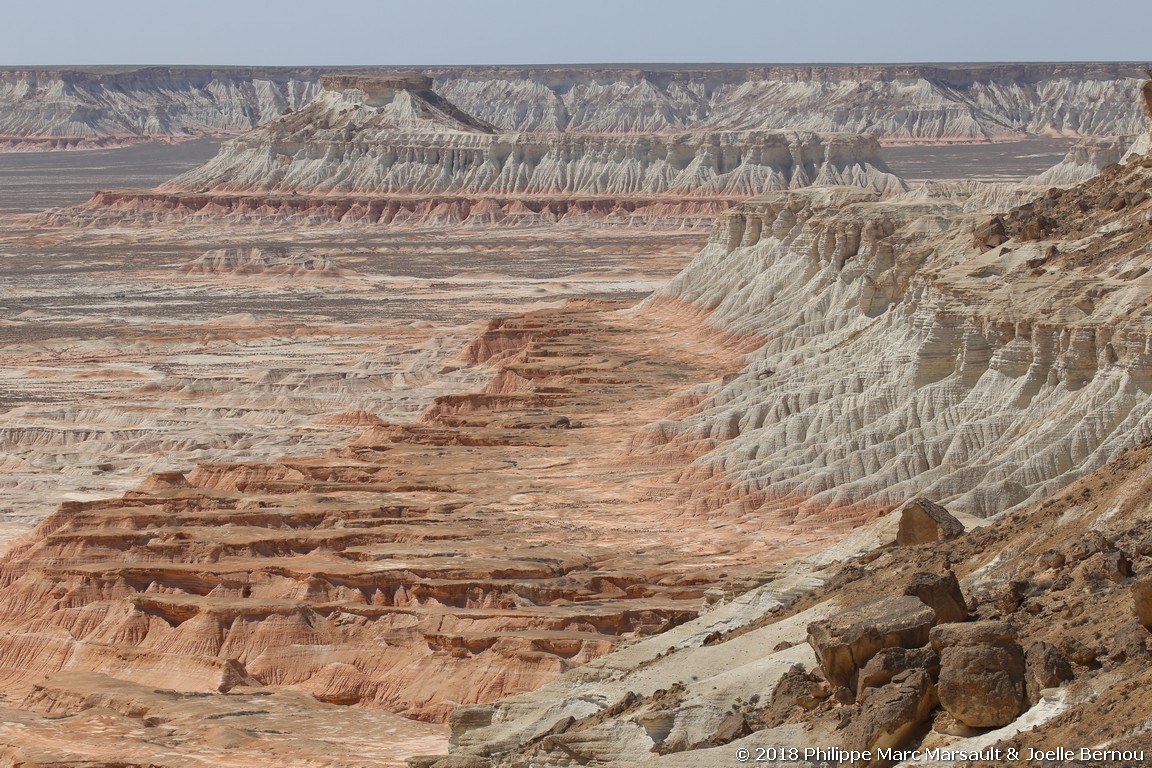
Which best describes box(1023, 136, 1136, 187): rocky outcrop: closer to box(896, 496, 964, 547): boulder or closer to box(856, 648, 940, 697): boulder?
box(896, 496, 964, 547): boulder

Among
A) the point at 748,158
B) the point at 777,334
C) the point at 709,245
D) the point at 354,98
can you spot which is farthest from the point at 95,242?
the point at 777,334

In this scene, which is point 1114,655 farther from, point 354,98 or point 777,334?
point 354,98

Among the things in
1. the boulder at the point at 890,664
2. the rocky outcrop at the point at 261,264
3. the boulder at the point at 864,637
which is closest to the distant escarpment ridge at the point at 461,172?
the rocky outcrop at the point at 261,264

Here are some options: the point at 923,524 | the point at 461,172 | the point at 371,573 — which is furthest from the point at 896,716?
the point at 461,172

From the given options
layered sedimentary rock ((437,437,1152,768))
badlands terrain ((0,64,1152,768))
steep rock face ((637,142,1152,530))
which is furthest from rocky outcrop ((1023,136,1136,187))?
layered sedimentary rock ((437,437,1152,768))

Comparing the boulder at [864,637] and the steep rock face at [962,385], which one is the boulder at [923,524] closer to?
the boulder at [864,637]

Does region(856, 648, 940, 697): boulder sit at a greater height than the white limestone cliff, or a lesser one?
lesser
